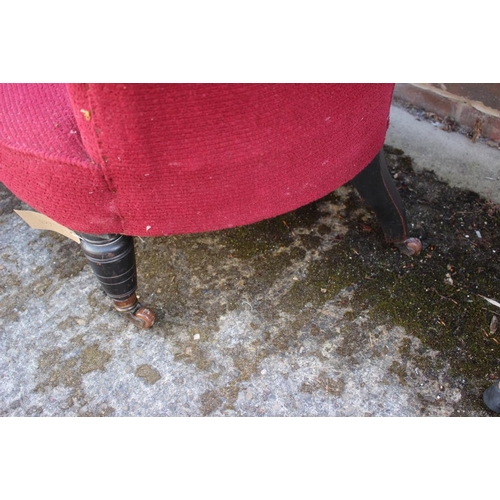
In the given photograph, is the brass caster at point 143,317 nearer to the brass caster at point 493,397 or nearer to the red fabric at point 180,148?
the red fabric at point 180,148

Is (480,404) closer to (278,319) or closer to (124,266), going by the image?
Answer: (278,319)

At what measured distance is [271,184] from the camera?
949 millimetres

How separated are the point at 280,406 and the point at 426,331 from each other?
0.44 metres

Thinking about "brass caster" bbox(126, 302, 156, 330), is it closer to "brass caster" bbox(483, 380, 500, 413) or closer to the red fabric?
the red fabric

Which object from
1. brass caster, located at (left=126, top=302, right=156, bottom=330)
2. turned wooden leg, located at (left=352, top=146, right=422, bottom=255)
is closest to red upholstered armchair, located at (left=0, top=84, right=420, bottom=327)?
turned wooden leg, located at (left=352, top=146, right=422, bottom=255)

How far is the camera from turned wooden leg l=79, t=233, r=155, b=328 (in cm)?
109

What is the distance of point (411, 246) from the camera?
58.0 inches

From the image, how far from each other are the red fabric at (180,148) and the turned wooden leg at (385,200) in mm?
152

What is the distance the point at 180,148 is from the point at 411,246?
35.1 inches

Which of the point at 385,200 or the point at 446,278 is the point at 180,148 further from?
the point at 446,278

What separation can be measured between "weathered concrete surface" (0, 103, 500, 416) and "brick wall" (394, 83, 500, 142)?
54 centimetres

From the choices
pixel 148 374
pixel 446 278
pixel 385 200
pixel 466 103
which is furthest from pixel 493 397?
pixel 466 103
